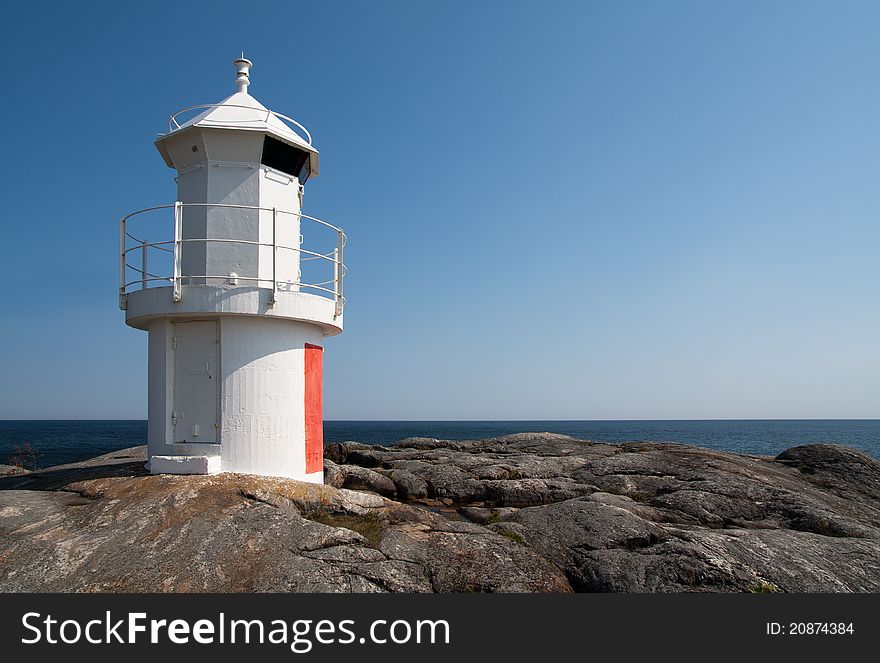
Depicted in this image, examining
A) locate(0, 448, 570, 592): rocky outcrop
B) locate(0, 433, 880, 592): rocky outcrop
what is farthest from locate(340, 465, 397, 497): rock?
locate(0, 448, 570, 592): rocky outcrop

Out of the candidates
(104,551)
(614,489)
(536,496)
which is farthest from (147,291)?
(614,489)

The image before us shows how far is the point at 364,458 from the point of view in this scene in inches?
835

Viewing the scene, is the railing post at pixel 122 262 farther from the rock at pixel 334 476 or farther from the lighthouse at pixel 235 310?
the rock at pixel 334 476

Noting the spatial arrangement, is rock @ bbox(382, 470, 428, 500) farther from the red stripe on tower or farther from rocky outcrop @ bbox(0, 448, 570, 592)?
rocky outcrop @ bbox(0, 448, 570, 592)

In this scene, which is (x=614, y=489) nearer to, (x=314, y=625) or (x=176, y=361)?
(x=314, y=625)

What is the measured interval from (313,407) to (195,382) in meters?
2.69

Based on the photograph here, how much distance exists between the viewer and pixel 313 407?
13.4m

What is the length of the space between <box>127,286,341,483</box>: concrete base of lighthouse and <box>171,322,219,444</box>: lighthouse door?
21mm

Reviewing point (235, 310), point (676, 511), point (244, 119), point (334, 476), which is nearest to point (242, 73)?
point (244, 119)

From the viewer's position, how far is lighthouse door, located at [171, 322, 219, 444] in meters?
11.9

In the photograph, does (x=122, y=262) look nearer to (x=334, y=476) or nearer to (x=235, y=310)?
(x=235, y=310)

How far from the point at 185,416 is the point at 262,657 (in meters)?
6.18

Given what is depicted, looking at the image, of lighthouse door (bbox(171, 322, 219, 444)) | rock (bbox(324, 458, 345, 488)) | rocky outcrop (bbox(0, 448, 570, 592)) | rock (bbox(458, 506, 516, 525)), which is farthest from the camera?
rock (bbox(324, 458, 345, 488))

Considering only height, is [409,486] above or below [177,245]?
below
